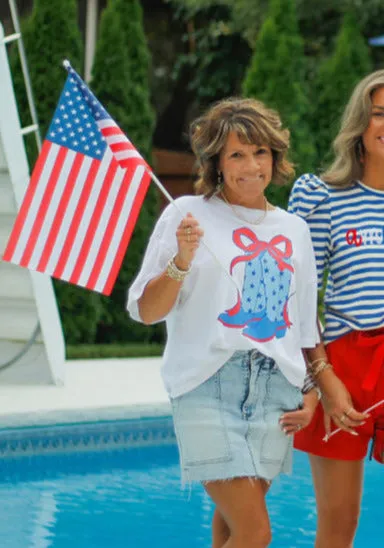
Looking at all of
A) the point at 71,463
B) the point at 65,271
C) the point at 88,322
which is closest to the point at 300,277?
the point at 65,271

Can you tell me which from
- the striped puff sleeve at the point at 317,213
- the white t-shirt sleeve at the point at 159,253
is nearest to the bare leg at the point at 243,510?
the white t-shirt sleeve at the point at 159,253

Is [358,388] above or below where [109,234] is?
below

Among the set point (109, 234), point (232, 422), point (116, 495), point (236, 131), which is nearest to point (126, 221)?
point (109, 234)

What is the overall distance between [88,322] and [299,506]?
15.7ft

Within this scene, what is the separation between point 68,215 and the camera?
Answer: 4023 millimetres

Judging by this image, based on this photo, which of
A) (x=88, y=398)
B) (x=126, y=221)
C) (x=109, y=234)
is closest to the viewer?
(x=126, y=221)

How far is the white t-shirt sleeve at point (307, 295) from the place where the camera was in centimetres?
324

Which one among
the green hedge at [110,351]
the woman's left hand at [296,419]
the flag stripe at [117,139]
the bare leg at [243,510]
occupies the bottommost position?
the green hedge at [110,351]

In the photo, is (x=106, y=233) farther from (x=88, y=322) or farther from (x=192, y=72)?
(x=192, y=72)

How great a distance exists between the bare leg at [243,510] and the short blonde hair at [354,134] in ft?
3.05

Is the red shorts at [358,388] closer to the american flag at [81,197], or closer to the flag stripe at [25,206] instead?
the american flag at [81,197]

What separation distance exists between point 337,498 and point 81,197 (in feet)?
3.87

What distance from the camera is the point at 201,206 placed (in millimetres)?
3178

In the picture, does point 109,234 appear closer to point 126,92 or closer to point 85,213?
point 85,213
